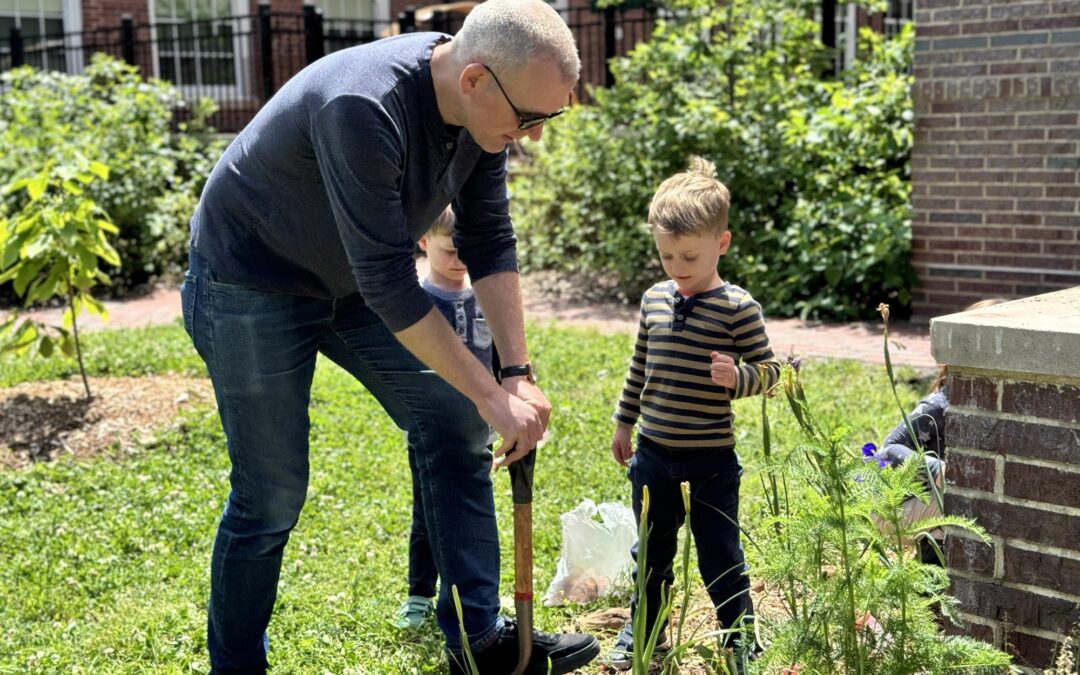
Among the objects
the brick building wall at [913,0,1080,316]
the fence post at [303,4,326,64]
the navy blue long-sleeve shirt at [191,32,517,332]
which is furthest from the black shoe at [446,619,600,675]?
the fence post at [303,4,326,64]

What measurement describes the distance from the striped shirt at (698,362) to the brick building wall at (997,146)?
549cm

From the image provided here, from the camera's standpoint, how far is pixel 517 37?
2357mm

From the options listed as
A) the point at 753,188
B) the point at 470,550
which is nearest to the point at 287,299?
the point at 470,550

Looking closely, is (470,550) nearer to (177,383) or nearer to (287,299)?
(287,299)

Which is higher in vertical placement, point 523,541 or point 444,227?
point 444,227

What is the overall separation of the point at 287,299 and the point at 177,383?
4354 millimetres

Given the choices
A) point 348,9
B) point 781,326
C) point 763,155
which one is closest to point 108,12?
point 348,9

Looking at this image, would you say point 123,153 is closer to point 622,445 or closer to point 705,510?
point 622,445

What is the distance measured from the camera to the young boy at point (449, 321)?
3.59 m

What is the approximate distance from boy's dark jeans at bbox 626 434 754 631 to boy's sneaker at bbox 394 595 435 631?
770mm

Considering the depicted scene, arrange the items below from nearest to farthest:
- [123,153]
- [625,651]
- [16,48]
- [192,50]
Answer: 1. [625,651]
2. [123,153]
3. [16,48]
4. [192,50]

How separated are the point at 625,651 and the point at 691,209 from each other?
123cm

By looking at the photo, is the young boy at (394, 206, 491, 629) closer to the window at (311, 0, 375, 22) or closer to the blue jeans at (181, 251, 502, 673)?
the blue jeans at (181, 251, 502, 673)

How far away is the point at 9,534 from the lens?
459 centimetres
